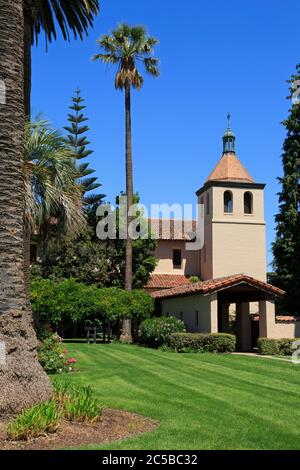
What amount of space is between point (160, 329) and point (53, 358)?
1178 centimetres

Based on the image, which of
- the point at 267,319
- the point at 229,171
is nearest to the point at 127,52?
the point at 229,171

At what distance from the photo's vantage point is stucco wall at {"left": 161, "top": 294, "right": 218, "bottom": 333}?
25.8 m

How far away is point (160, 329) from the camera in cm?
2730

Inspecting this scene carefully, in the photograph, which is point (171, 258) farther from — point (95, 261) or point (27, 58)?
point (27, 58)

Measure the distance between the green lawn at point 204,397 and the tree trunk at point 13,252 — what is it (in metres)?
1.66

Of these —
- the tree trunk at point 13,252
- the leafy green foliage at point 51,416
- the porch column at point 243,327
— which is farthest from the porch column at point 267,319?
the tree trunk at point 13,252

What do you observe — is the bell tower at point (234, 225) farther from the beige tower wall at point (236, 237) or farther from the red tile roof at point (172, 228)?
the red tile roof at point (172, 228)

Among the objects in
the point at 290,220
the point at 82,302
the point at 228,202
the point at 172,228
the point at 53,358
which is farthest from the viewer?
the point at 172,228

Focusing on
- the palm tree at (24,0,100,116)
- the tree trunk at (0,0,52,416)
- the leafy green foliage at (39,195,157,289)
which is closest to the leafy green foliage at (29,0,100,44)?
the palm tree at (24,0,100,116)

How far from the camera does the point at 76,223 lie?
55.8 feet

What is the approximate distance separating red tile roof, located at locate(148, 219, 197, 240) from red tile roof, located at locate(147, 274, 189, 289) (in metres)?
2.94

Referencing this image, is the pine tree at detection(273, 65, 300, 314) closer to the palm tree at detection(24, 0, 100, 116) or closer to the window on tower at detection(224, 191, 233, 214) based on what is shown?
the window on tower at detection(224, 191, 233, 214)
